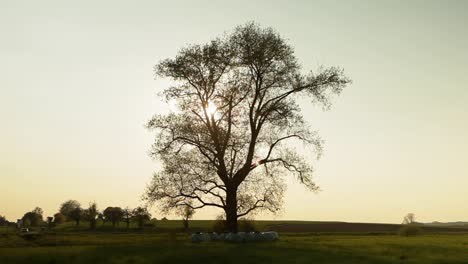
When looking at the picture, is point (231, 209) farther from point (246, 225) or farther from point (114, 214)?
point (114, 214)

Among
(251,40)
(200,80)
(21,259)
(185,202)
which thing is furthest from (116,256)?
(251,40)

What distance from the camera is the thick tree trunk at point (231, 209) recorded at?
46625 millimetres

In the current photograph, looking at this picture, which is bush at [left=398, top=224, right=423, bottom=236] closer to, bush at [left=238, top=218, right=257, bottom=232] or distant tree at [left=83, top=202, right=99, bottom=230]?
bush at [left=238, top=218, right=257, bottom=232]

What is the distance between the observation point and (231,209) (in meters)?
46.8

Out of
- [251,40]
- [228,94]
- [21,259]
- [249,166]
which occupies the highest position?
[251,40]

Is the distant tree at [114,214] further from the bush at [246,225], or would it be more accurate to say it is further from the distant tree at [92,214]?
the bush at [246,225]

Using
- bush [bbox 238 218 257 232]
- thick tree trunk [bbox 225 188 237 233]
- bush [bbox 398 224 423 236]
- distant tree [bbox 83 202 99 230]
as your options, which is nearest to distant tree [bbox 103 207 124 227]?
distant tree [bbox 83 202 99 230]

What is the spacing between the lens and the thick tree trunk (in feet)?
153

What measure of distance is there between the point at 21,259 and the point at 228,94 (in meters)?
22.9

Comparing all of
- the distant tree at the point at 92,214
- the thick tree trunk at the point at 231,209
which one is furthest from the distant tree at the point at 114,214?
the thick tree trunk at the point at 231,209

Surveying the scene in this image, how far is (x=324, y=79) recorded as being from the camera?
48812 mm

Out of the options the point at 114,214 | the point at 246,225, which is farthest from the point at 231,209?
the point at 114,214

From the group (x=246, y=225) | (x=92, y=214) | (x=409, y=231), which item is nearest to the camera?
(x=246, y=225)

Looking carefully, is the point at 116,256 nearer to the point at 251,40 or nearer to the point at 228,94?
the point at 228,94
